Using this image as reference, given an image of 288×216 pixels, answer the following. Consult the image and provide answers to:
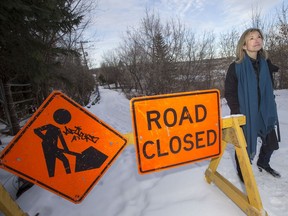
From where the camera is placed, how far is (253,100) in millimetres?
2805

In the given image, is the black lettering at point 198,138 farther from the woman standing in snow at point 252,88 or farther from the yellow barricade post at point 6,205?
the yellow barricade post at point 6,205

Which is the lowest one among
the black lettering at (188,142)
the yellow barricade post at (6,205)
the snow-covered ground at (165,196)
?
the snow-covered ground at (165,196)

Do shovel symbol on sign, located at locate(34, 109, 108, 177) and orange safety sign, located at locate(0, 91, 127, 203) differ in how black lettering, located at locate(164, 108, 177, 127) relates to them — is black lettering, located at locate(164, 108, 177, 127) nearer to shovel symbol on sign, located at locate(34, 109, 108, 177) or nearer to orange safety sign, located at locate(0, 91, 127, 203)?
Answer: orange safety sign, located at locate(0, 91, 127, 203)

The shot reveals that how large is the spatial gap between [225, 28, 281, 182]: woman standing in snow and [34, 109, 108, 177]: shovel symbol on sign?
1.88 meters

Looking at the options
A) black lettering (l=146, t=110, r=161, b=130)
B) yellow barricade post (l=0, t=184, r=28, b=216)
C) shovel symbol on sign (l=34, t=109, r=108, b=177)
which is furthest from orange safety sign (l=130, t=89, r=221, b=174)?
yellow barricade post (l=0, t=184, r=28, b=216)

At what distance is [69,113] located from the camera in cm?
184

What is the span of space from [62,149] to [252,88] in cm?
221

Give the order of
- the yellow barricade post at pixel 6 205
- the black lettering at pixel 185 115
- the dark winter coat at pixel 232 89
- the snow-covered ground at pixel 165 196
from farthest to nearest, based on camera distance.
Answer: the dark winter coat at pixel 232 89, the snow-covered ground at pixel 165 196, the black lettering at pixel 185 115, the yellow barricade post at pixel 6 205

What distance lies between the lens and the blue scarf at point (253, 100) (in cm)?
279

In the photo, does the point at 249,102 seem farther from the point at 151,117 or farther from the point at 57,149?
the point at 57,149

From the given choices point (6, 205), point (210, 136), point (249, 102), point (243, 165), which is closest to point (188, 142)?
point (210, 136)

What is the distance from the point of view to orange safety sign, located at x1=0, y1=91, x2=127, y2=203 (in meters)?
1.75

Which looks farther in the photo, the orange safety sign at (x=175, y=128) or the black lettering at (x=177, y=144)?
the black lettering at (x=177, y=144)

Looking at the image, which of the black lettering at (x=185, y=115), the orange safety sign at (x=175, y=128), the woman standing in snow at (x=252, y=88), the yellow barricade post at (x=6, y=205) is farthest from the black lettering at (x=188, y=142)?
the yellow barricade post at (x=6, y=205)
